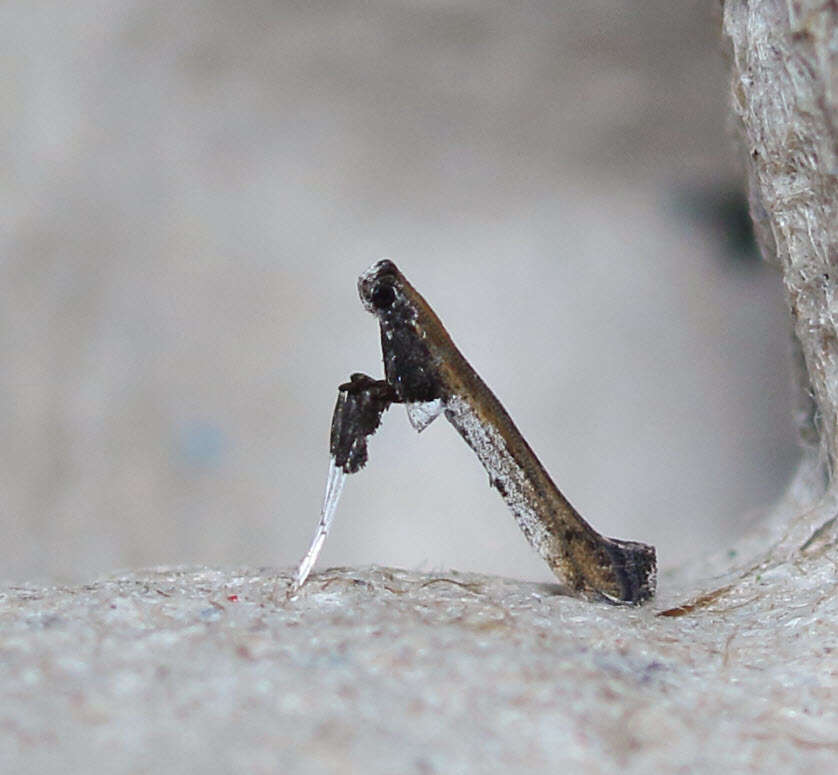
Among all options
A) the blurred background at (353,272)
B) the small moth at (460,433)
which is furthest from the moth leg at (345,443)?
the blurred background at (353,272)

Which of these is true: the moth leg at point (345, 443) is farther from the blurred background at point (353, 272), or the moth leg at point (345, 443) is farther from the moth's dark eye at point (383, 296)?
the blurred background at point (353, 272)

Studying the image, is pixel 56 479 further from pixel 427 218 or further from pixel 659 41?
pixel 659 41

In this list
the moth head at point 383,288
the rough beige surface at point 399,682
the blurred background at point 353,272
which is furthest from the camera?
the blurred background at point 353,272

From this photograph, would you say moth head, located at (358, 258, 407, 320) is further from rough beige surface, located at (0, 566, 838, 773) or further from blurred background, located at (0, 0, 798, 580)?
blurred background, located at (0, 0, 798, 580)

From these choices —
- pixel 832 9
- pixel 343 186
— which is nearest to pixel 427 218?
pixel 343 186

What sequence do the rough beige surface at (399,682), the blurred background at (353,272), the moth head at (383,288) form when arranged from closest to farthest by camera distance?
the rough beige surface at (399,682) → the moth head at (383,288) → the blurred background at (353,272)

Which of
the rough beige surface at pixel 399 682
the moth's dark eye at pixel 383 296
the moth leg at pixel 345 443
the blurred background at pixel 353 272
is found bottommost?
the rough beige surface at pixel 399 682

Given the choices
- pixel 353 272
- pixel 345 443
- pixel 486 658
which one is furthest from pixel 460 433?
pixel 353 272

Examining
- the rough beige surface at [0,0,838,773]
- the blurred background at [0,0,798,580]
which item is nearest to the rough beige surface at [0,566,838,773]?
the rough beige surface at [0,0,838,773]
